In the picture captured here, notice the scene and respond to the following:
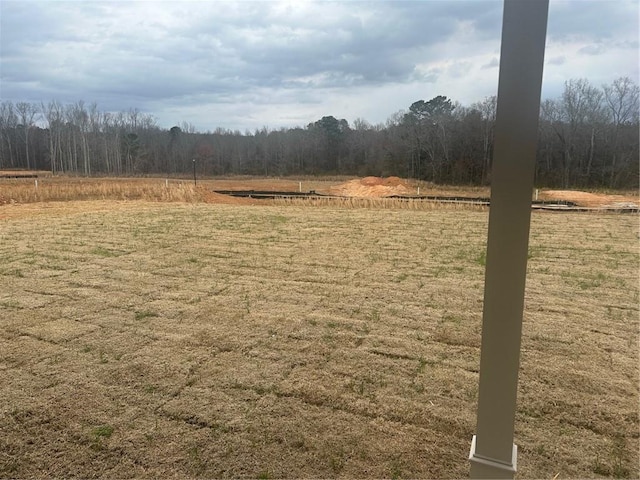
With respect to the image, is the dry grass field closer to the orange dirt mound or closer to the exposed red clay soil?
the exposed red clay soil

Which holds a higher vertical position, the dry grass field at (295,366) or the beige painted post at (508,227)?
the beige painted post at (508,227)

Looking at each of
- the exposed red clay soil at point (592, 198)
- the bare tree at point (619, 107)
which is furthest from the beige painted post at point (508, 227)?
the exposed red clay soil at point (592, 198)

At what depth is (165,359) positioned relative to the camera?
2.36 m

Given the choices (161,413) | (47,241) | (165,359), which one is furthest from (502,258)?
(47,241)

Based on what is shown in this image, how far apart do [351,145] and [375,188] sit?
444 inches

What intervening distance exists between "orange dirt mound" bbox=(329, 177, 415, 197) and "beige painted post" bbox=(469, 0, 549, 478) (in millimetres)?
19493

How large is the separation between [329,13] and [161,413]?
198 centimetres

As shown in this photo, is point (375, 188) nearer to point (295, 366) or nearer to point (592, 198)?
point (592, 198)

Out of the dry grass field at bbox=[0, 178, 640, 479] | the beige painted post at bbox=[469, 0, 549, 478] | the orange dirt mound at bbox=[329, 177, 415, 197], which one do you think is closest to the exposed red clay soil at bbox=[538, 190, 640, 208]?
the dry grass field at bbox=[0, 178, 640, 479]

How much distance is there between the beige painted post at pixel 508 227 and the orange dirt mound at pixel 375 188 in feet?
64.0

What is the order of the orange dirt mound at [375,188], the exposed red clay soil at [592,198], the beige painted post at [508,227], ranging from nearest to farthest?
the beige painted post at [508,227] → the exposed red clay soil at [592,198] → the orange dirt mound at [375,188]

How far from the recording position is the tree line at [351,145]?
10.6m

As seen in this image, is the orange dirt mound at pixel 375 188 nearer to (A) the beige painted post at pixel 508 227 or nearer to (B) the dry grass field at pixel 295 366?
(B) the dry grass field at pixel 295 366

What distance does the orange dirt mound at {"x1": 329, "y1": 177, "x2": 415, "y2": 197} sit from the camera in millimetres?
21797
